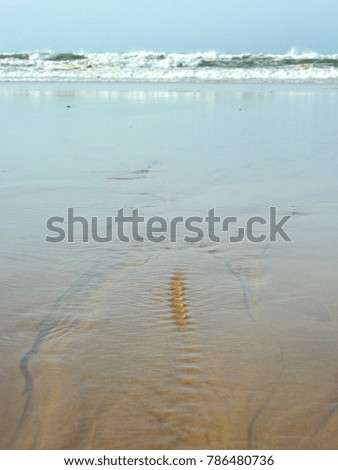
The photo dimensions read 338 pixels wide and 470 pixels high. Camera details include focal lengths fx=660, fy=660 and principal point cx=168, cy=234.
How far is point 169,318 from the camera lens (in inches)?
105

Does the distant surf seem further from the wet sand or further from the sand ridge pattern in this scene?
the sand ridge pattern

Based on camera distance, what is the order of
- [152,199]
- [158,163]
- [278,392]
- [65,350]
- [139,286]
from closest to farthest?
[278,392] → [65,350] → [139,286] → [152,199] → [158,163]

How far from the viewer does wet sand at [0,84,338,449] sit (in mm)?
1930

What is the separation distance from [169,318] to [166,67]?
31.4m

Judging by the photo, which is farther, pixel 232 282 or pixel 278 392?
pixel 232 282

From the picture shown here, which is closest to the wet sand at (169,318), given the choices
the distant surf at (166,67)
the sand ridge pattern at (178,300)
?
the sand ridge pattern at (178,300)

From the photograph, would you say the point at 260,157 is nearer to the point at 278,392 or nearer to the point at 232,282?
the point at 232,282

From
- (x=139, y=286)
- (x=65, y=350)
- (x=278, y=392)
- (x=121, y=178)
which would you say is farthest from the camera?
(x=121, y=178)

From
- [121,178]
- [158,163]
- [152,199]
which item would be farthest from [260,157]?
[152,199]

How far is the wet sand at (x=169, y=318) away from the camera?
6.33ft

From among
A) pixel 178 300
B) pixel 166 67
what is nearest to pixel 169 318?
pixel 178 300

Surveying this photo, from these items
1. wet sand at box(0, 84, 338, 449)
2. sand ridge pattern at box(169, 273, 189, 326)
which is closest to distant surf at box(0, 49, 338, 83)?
wet sand at box(0, 84, 338, 449)

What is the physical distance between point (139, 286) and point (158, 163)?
343cm
